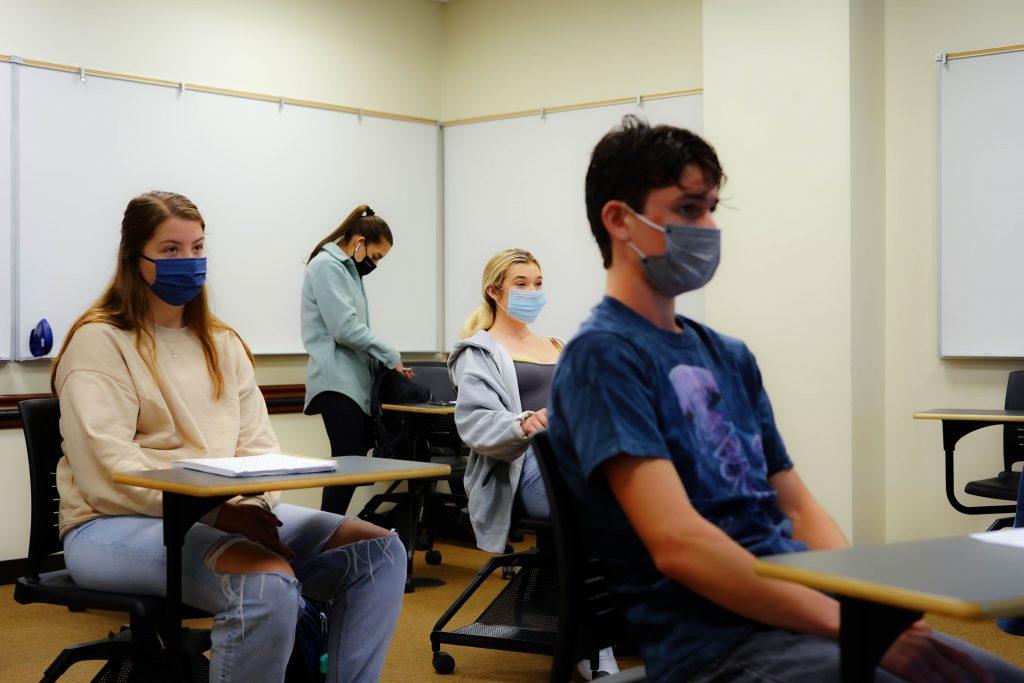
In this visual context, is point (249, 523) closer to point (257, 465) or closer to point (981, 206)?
point (257, 465)

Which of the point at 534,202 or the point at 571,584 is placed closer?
the point at 571,584

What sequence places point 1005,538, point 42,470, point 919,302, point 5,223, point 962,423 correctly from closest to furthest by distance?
point 1005,538
point 42,470
point 962,423
point 5,223
point 919,302

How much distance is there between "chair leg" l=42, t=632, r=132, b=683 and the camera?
7.90 feet

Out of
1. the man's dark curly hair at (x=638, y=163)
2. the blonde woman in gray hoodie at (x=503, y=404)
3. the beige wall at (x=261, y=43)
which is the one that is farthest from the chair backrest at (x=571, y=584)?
the beige wall at (x=261, y=43)

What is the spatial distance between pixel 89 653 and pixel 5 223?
2.50 meters

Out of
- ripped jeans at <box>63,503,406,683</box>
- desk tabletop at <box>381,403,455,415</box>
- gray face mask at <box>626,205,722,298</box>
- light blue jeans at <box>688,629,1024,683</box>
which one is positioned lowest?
ripped jeans at <box>63,503,406,683</box>

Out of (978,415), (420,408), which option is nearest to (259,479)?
(420,408)

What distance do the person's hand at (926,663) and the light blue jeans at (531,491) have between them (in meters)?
1.74

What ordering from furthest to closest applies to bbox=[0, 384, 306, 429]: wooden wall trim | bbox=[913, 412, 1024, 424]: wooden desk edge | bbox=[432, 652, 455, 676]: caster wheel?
bbox=[0, 384, 306, 429]: wooden wall trim < bbox=[913, 412, 1024, 424]: wooden desk edge < bbox=[432, 652, 455, 676]: caster wheel

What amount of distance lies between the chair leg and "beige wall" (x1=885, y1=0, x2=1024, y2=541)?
3407mm

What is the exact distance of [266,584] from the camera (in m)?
2.09

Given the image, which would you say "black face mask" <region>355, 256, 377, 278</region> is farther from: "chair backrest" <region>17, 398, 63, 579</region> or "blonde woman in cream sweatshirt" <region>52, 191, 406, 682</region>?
"chair backrest" <region>17, 398, 63, 579</region>

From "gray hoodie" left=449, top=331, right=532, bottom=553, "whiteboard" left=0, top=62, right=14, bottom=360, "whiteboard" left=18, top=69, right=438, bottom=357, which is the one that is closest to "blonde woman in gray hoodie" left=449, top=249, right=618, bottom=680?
"gray hoodie" left=449, top=331, right=532, bottom=553

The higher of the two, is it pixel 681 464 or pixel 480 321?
pixel 480 321
